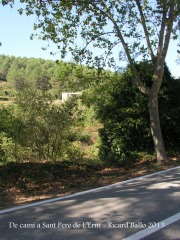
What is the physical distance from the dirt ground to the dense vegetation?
2.22 metres

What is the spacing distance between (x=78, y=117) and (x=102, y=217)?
8.39m

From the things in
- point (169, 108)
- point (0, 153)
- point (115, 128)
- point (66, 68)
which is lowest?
point (0, 153)

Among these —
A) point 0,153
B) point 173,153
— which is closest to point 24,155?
point 0,153

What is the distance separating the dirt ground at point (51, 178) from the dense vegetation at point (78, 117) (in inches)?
87.3

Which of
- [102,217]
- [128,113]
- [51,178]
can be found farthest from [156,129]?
[102,217]

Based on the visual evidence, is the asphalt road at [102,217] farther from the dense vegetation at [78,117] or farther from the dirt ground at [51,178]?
the dense vegetation at [78,117]

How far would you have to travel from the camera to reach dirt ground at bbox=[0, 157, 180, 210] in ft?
25.5

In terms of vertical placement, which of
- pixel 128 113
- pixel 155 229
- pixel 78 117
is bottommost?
pixel 155 229

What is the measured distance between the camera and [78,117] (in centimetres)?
1362

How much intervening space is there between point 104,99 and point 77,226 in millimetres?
11726

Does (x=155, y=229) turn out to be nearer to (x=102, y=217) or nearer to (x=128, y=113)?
(x=102, y=217)

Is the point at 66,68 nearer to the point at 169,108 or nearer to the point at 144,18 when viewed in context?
the point at 144,18

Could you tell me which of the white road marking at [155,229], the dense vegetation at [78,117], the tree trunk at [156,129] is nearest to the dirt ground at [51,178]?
the tree trunk at [156,129]

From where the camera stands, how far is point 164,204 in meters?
6.25
